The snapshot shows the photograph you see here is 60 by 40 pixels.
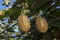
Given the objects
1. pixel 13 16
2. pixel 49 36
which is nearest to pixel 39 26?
pixel 49 36

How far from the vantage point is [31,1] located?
3.61 feet

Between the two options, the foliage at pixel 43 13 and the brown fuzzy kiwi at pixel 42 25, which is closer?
the brown fuzzy kiwi at pixel 42 25

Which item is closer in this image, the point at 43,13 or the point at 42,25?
the point at 42,25

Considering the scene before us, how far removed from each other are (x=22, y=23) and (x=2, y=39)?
55 centimetres

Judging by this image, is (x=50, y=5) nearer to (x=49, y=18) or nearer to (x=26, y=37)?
(x=49, y=18)

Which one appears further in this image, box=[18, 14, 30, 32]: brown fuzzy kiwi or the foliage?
the foliage

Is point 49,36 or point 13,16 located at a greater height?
point 13,16

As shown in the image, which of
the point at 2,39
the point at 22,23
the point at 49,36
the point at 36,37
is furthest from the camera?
the point at 2,39

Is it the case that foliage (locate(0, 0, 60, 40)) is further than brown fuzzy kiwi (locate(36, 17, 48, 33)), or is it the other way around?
foliage (locate(0, 0, 60, 40))

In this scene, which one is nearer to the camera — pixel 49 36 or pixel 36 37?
pixel 49 36

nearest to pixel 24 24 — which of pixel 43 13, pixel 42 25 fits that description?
pixel 42 25

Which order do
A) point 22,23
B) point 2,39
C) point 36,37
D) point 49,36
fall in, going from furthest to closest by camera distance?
point 2,39 < point 36,37 < point 49,36 < point 22,23

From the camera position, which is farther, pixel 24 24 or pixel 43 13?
pixel 43 13

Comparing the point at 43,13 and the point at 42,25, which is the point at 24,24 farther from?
the point at 43,13
